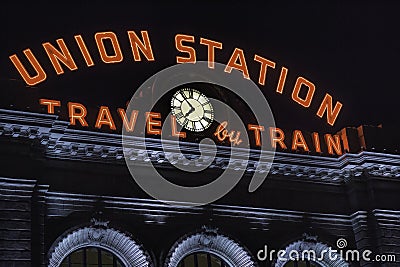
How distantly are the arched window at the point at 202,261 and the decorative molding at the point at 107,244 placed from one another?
101 inches

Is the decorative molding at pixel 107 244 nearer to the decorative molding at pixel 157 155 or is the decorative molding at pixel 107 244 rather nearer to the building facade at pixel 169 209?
the building facade at pixel 169 209

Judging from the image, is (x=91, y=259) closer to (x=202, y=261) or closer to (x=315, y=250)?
(x=202, y=261)

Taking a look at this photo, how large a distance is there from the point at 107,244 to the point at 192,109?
9181 millimetres

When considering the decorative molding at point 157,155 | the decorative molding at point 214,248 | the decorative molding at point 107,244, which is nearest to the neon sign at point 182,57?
the decorative molding at point 157,155

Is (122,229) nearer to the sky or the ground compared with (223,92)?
nearer to the ground

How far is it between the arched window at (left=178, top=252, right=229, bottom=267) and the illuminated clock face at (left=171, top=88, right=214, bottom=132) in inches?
257

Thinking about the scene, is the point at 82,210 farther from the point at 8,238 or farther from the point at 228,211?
the point at 228,211

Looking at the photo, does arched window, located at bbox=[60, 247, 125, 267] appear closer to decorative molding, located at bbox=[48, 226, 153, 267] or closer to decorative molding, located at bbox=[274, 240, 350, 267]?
decorative molding, located at bbox=[48, 226, 153, 267]

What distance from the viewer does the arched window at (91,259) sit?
39.9 meters

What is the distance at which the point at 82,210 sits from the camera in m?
39.9

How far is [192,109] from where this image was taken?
150ft

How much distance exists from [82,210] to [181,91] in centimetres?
966

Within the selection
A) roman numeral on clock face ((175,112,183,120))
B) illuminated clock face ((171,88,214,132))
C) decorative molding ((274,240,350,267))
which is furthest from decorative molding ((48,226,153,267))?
decorative molding ((274,240,350,267))

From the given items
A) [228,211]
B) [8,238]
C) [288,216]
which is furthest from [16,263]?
[288,216]
